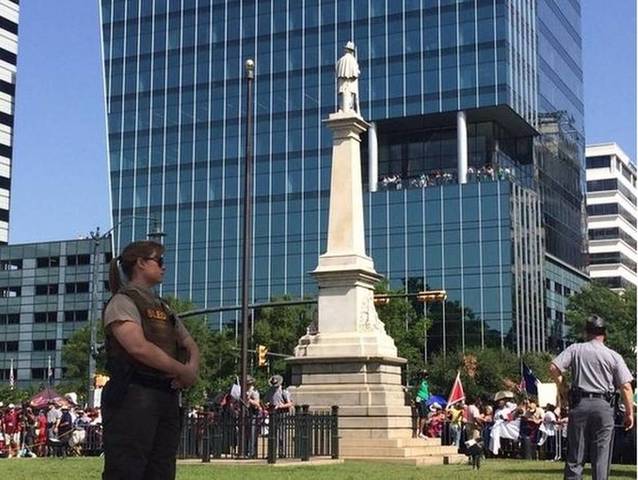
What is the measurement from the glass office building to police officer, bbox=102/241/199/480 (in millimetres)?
71614

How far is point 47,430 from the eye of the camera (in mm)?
27500

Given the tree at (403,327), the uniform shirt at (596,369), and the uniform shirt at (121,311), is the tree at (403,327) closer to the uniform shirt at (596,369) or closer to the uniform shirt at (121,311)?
the uniform shirt at (596,369)

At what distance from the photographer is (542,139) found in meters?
91.0

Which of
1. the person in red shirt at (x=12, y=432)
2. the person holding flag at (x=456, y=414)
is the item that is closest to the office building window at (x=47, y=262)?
the person in red shirt at (x=12, y=432)

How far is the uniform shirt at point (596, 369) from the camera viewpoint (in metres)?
9.18

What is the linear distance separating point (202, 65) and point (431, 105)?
21.6 meters

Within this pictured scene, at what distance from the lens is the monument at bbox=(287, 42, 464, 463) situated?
22.0m

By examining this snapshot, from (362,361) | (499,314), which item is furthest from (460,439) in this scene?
(499,314)

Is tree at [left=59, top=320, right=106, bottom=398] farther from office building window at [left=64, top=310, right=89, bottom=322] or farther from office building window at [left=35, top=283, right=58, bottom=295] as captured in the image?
office building window at [left=35, top=283, right=58, bottom=295]

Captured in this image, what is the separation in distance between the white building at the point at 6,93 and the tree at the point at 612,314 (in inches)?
2136

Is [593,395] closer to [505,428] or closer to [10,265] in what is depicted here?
[505,428]

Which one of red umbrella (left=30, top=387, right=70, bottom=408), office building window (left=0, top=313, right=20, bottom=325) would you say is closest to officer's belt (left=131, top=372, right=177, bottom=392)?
red umbrella (left=30, top=387, right=70, bottom=408)

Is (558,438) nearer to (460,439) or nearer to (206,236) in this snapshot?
(460,439)

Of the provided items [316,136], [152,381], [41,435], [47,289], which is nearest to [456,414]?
[41,435]
